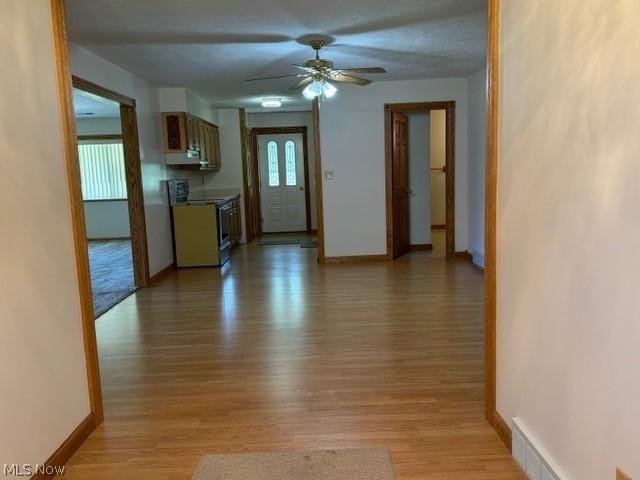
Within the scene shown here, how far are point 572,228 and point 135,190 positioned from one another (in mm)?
4897

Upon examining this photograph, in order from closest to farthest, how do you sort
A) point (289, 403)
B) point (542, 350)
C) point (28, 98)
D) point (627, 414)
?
point (627, 414) → point (542, 350) → point (28, 98) → point (289, 403)

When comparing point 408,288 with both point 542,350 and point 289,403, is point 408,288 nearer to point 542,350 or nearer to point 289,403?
point 289,403

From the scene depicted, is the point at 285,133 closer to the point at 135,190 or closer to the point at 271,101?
the point at 271,101

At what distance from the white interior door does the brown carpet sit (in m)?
8.04

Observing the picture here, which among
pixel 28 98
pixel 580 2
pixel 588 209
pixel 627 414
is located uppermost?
pixel 580 2

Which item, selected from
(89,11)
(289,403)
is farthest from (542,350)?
(89,11)

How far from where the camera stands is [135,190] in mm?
5516

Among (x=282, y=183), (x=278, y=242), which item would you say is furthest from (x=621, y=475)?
(x=282, y=183)

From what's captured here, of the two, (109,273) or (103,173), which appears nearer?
(109,273)

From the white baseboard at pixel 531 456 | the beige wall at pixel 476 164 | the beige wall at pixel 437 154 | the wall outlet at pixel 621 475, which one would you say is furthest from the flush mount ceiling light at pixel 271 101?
the wall outlet at pixel 621 475

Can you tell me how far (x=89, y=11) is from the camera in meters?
3.31

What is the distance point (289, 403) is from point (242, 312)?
186cm

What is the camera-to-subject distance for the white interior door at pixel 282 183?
9938 millimetres

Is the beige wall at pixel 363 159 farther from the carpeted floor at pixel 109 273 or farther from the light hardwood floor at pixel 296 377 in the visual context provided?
the carpeted floor at pixel 109 273
